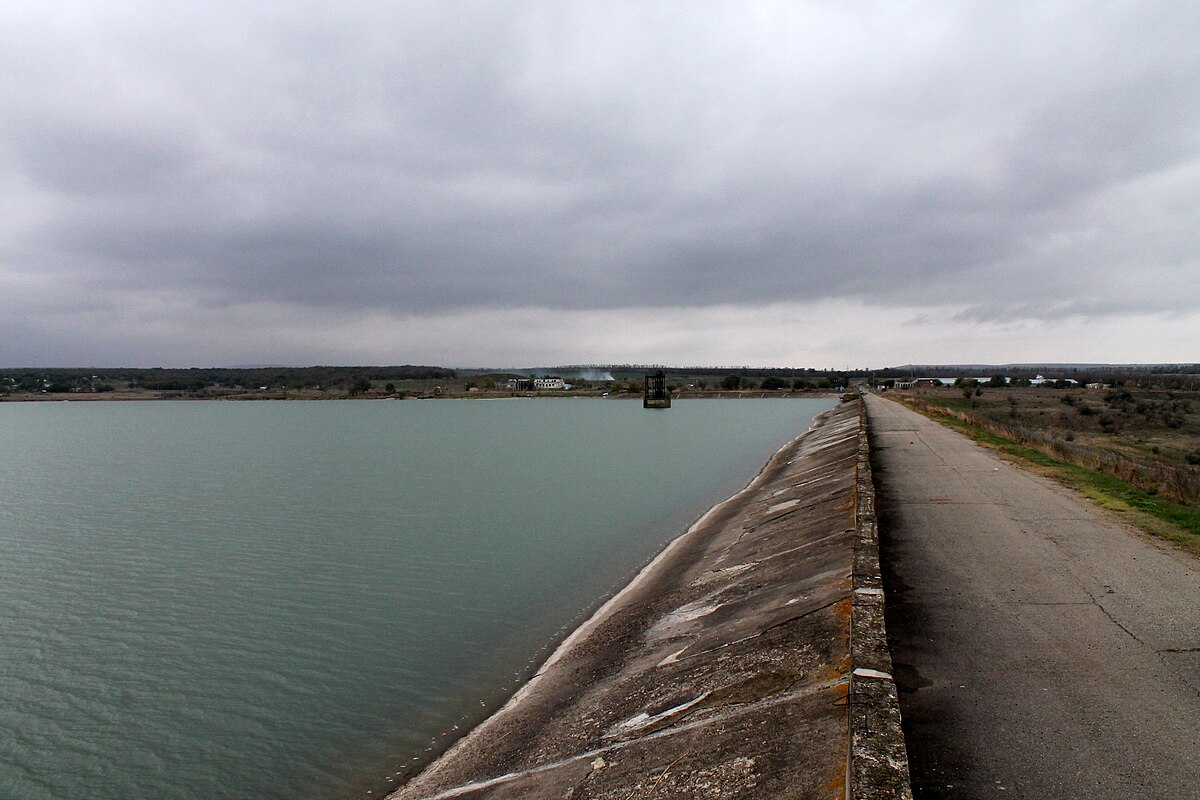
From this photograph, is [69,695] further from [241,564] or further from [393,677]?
[241,564]

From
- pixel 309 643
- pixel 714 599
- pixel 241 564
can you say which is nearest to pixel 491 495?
pixel 241 564

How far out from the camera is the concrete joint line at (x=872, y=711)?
13.4 feet

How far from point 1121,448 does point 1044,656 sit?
117ft

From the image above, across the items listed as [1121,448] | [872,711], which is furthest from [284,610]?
[1121,448]

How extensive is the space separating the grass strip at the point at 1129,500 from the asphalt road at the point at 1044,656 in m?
0.56

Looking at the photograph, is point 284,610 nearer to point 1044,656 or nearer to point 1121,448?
point 1044,656

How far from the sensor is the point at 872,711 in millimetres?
4934

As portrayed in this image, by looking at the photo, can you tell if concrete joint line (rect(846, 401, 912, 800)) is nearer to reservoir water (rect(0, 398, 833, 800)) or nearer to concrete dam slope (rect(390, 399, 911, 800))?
concrete dam slope (rect(390, 399, 911, 800))

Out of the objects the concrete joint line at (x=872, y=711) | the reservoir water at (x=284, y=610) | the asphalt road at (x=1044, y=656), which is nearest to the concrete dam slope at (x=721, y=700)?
the concrete joint line at (x=872, y=711)

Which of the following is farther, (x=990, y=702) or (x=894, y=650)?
(x=894, y=650)

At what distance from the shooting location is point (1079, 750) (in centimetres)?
482

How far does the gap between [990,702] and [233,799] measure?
24.8ft

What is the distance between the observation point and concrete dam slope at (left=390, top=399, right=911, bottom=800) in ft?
16.6

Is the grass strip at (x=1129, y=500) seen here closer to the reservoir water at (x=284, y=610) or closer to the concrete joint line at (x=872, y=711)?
the concrete joint line at (x=872, y=711)
